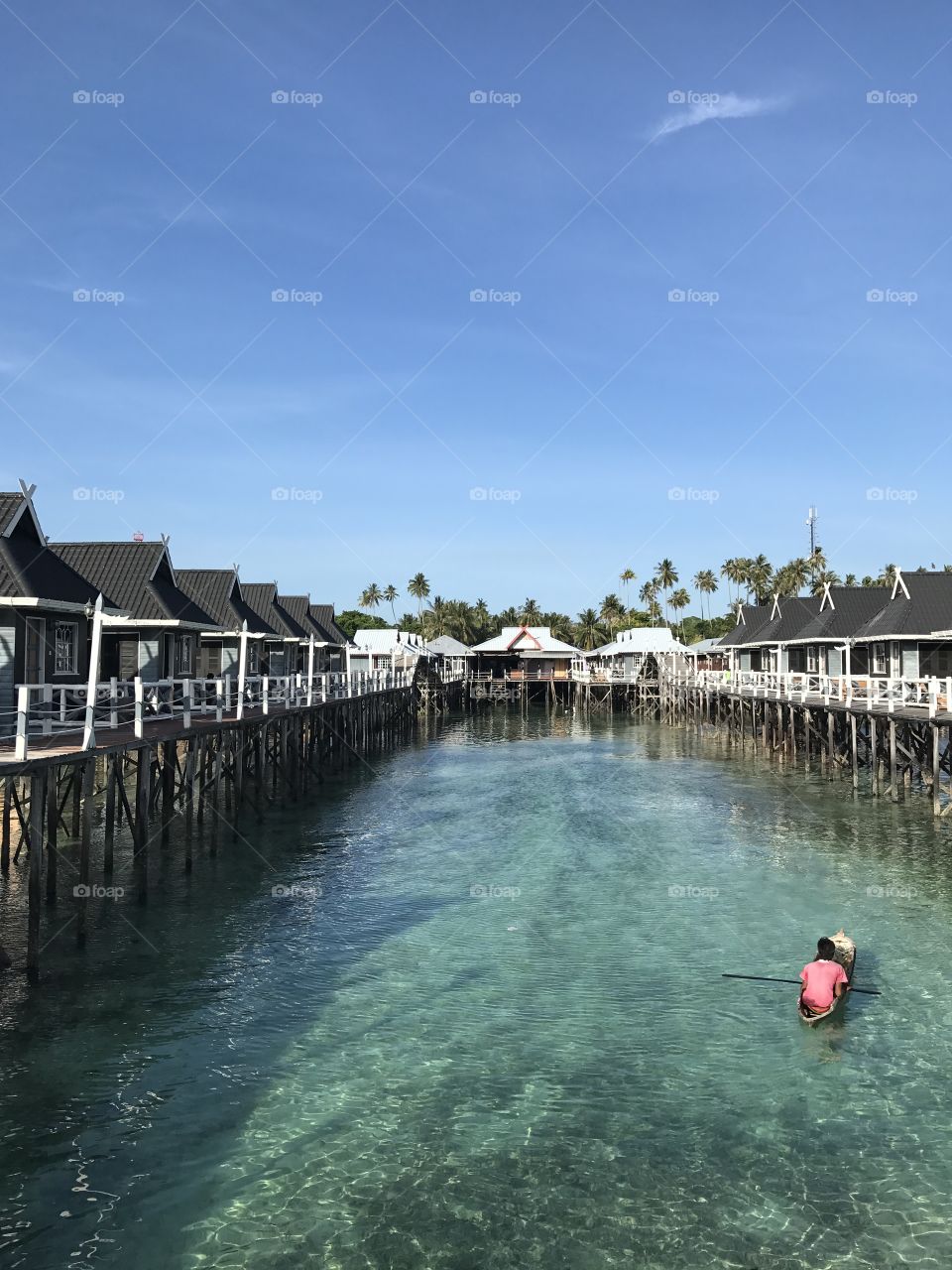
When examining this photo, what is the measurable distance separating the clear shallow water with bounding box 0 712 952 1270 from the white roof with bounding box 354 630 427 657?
5978 cm

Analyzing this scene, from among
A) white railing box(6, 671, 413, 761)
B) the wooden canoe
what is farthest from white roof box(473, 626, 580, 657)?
the wooden canoe

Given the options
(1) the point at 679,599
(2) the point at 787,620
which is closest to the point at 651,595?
(1) the point at 679,599

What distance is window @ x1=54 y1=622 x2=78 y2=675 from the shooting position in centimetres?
2298

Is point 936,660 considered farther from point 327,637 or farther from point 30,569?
point 327,637

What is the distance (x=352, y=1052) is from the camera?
1191cm

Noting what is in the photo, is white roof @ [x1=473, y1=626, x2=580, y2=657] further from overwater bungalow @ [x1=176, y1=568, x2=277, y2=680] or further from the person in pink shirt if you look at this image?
the person in pink shirt

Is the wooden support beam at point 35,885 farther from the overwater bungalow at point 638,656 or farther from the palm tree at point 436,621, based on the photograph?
the palm tree at point 436,621

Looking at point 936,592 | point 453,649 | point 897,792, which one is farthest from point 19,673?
point 453,649

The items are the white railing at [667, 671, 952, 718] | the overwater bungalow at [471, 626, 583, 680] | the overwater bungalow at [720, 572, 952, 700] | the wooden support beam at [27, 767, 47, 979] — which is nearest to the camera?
the wooden support beam at [27, 767, 47, 979]

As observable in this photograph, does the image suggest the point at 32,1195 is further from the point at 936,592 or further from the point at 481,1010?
the point at 936,592

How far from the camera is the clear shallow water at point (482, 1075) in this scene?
849 centimetres

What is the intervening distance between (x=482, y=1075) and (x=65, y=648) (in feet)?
54.9

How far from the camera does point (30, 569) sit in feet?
70.8

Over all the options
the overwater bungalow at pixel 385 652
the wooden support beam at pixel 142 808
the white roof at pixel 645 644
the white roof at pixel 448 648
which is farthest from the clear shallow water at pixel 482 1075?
the white roof at pixel 448 648
